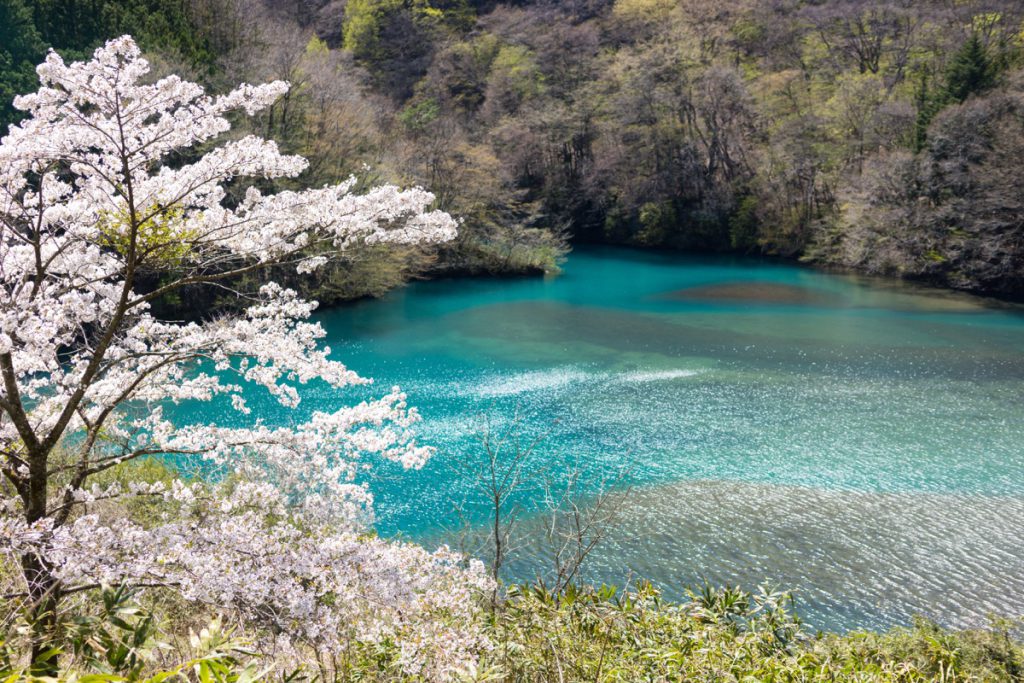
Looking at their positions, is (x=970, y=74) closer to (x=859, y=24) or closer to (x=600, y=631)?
(x=859, y=24)

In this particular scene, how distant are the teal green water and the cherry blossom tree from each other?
3645 mm

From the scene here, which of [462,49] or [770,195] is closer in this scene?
[770,195]

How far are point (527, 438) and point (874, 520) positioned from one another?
445 centimetres

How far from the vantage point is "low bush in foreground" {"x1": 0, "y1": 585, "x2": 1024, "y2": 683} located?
2957 millimetres

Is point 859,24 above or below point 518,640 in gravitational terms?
above

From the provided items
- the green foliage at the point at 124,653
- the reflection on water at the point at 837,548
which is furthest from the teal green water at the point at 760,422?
the green foliage at the point at 124,653

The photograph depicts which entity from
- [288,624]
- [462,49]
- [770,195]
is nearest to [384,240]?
[288,624]

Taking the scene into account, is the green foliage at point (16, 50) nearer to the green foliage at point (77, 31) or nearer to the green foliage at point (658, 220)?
the green foliage at point (77, 31)

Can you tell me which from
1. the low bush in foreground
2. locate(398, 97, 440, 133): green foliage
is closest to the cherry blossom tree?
the low bush in foreground

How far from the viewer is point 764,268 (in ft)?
81.6

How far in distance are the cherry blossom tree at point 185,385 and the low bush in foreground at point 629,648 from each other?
0.21 meters

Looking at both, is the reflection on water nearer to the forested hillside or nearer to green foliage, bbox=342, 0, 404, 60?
the forested hillside

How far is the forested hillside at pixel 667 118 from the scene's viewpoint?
1928 cm

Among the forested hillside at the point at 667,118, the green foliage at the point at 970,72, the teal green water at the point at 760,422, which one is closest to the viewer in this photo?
the teal green water at the point at 760,422
